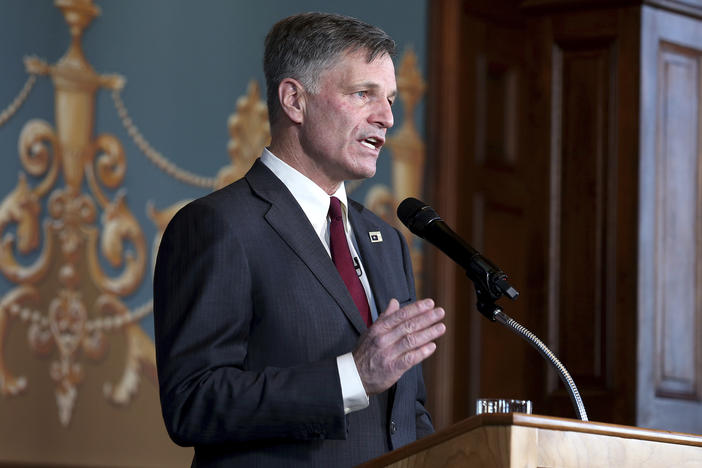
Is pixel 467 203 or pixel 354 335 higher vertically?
pixel 467 203

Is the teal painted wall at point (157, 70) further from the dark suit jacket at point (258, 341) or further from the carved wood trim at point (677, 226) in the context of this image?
the dark suit jacket at point (258, 341)

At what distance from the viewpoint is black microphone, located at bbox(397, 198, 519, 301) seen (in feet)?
5.74

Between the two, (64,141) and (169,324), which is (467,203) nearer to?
(64,141)

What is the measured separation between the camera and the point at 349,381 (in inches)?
66.2

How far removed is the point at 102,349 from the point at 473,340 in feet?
4.80

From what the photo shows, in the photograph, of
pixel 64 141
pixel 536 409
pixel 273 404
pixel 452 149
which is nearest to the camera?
pixel 273 404

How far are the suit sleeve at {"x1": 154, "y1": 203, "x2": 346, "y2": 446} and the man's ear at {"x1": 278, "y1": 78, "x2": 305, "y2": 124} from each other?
0.27 metres

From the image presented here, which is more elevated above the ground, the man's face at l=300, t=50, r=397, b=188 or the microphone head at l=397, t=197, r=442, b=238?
the man's face at l=300, t=50, r=397, b=188

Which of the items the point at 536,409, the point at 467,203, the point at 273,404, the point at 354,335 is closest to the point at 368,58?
the point at 354,335

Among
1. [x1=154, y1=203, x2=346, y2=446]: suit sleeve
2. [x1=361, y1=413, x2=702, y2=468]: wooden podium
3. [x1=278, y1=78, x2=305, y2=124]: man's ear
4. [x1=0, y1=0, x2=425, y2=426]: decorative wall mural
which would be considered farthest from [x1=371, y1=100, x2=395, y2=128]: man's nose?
[x1=0, y1=0, x2=425, y2=426]: decorative wall mural

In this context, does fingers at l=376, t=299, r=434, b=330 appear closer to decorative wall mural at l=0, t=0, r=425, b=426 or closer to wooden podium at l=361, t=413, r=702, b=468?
wooden podium at l=361, t=413, r=702, b=468

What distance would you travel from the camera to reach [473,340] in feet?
14.5

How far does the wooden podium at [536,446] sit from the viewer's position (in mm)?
1393

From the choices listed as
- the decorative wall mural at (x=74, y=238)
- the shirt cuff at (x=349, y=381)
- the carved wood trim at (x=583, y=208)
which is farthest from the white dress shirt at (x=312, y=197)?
the carved wood trim at (x=583, y=208)
